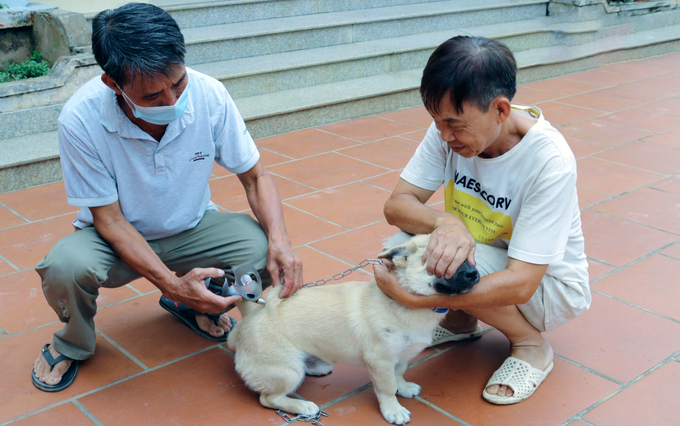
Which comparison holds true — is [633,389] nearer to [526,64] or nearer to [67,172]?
[67,172]

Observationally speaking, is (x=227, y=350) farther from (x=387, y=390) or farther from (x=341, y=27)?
(x=341, y=27)

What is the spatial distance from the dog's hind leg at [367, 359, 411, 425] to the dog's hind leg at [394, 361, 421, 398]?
11 cm

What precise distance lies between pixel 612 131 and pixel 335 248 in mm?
3357

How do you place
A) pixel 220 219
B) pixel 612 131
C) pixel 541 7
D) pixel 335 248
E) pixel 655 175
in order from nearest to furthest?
pixel 220 219 → pixel 335 248 → pixel 655 175 → pixel 612 131 → pixel 541 7

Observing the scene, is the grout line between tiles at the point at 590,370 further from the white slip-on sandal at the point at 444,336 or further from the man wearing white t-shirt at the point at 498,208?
the white slip-on sandal at the point at 444,336

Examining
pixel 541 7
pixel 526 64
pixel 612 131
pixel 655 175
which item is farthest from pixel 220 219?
pixel 541 7

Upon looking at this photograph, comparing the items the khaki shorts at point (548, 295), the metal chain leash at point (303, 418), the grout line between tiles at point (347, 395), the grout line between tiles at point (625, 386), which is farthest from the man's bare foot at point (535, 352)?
the metal chain leash at point (303, 418)

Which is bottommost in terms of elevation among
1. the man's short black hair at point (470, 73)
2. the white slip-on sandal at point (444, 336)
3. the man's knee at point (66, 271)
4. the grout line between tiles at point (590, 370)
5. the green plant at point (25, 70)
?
the grout line between tiles at point (590, 370)

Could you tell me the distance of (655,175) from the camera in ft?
16.2

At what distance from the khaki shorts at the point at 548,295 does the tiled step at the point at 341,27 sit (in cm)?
420

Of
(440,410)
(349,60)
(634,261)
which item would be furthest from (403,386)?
(349,60)

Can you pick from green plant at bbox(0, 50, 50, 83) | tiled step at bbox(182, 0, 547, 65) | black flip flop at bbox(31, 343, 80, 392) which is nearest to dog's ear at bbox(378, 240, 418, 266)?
black flip flop at bbox(31, 343, 80, 392)

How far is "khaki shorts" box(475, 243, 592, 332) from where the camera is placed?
256 centimetres

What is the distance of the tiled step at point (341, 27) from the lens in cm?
627
